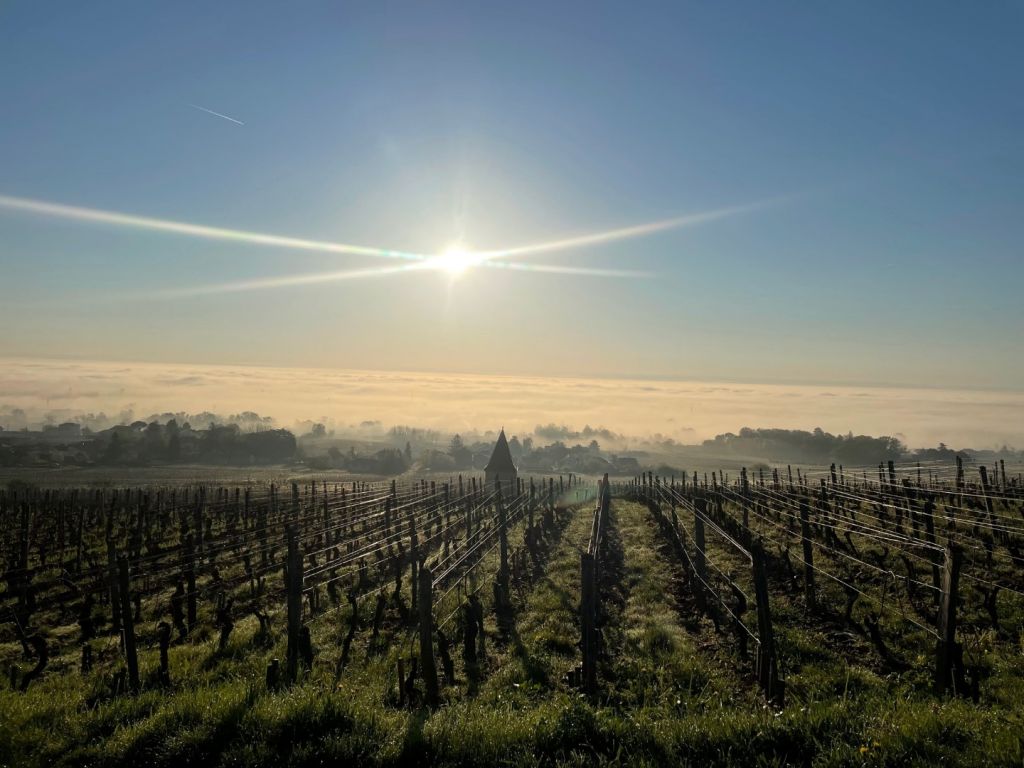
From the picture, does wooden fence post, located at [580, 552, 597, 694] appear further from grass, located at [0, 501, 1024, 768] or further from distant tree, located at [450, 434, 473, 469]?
distant tree, located at [450, 434, 473, 469]

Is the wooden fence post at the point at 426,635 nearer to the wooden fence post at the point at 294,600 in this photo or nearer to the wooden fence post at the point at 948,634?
the wooden fence post at the point at 294,600

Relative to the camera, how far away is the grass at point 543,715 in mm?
5641

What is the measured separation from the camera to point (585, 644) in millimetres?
8250

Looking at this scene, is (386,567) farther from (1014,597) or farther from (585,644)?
(1014,597)

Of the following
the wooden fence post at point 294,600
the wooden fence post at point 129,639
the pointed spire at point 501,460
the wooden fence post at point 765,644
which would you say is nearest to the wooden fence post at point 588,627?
the wooden fence post at point 765,644

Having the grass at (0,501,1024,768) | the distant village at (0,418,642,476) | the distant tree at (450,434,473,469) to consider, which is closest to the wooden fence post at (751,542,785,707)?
the grass at (0,501,1024,768)

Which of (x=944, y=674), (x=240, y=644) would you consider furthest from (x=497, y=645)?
(x=944, y=674)

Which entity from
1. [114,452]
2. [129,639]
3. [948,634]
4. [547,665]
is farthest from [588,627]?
[114,452]

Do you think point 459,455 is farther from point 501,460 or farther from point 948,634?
point 948,634

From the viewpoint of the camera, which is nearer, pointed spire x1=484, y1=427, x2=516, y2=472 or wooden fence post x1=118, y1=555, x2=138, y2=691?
wooden fence post x1=118, y1=555, x2=138, y2=691

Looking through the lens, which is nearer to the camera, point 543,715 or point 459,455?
point 543,715

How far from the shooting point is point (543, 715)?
6516mm

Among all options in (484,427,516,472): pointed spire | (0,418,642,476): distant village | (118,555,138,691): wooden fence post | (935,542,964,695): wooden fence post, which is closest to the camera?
(935,542,964,695): wooden fence post

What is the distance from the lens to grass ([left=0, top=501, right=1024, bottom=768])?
18.5 ft
